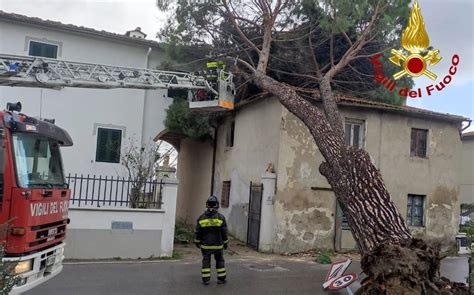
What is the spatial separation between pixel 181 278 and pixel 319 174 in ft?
20.2

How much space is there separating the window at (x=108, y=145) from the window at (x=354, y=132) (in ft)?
27.9

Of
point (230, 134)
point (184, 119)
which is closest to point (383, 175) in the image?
point (230, 134)

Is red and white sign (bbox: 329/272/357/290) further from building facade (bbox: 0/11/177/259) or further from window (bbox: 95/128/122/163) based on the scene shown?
window (bbox: 95/128/122/163)

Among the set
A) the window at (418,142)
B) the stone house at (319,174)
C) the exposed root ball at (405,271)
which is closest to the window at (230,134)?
the stone house at (319,174)

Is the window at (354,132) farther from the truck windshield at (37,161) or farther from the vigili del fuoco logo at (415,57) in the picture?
the truck windshield at (37,161)

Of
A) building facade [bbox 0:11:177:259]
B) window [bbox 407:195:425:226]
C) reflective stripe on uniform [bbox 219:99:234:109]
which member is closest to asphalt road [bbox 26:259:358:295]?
reflective stripe on uniform [bbox 219:99:234:109]

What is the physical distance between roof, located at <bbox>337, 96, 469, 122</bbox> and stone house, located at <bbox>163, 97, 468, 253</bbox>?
31mm

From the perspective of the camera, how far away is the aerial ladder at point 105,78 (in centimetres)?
952

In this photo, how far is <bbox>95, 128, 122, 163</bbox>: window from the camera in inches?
688

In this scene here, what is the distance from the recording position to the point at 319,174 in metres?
13.8

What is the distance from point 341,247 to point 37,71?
9680mm

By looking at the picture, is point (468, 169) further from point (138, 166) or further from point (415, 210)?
point (138, 166)

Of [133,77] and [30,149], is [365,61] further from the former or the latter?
[30,149]

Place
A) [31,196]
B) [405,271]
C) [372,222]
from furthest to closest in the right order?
→ 1. [372,222]
2. [31,196]
3. [405,271]
